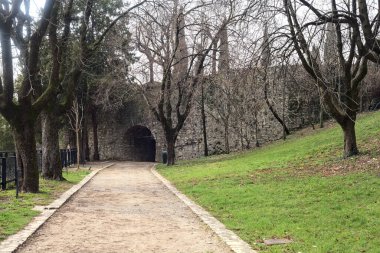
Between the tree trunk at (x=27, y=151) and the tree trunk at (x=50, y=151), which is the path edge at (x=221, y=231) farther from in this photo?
the tree trunk at (x=50, y=151)

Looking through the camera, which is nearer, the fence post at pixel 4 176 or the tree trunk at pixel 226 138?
the fence post at pixel 4 176

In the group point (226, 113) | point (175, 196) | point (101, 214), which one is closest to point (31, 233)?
point (101, 214)

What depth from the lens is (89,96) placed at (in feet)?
105

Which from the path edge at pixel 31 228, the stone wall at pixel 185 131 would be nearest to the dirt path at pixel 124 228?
the path edge at pixel 31 228

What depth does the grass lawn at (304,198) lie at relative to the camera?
6.07 m

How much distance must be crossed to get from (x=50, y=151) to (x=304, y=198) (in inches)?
365

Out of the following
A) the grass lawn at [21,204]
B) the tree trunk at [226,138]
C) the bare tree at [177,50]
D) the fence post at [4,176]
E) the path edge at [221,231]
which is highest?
the bare tree at [177,50]

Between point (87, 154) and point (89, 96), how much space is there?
4595mm

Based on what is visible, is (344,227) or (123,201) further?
(123,201)

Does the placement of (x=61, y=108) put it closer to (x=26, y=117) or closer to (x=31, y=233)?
(x=26, y=117)

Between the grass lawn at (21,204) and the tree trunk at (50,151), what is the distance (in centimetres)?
83

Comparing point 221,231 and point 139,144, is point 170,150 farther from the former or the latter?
point 221,231

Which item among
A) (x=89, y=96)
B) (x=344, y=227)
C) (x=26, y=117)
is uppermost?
(x=89, y=96)

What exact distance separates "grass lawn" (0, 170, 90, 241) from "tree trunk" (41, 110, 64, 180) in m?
0.83
